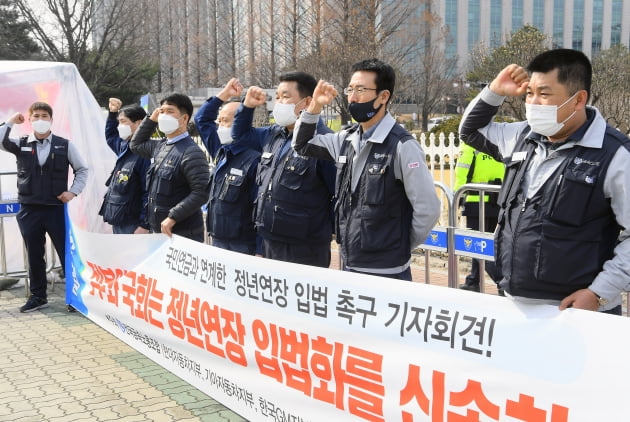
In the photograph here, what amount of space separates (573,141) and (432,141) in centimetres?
881

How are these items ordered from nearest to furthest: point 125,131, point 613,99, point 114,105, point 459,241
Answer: point 459,241, point 125,131, point 114,105, point 613,99

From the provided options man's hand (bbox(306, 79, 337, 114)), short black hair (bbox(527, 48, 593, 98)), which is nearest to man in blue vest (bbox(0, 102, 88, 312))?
man's hand (bbox(306, 79, 337, 114))

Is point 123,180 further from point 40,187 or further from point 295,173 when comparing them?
point 295,173

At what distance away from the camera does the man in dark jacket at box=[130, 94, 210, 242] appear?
204 inches

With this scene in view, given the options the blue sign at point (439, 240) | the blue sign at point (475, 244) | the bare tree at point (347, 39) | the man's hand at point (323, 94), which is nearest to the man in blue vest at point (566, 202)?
the man's hand at point (323, 94)

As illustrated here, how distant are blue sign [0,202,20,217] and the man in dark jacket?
2334 millimetres

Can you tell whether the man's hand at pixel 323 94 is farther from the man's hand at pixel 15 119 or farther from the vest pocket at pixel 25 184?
the man's hand at pixel 15 119

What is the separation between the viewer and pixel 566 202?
2.64 m

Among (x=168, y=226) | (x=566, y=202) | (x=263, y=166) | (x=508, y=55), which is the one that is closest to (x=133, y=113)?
(x=168, y=226)

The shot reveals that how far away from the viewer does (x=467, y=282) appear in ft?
20.0

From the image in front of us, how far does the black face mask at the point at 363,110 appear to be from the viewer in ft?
12.2

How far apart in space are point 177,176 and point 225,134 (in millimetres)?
526

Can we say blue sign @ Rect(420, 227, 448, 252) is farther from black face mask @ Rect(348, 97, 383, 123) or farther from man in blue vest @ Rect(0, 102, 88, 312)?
man in blue vest @ Rect(0, 102, 88, 312)

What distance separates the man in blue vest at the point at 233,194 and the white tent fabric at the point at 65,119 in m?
3.18
